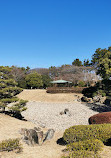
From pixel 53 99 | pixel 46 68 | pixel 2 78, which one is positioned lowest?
pixel 53 99

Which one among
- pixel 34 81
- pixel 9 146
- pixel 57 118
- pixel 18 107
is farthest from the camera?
pixel 34 81

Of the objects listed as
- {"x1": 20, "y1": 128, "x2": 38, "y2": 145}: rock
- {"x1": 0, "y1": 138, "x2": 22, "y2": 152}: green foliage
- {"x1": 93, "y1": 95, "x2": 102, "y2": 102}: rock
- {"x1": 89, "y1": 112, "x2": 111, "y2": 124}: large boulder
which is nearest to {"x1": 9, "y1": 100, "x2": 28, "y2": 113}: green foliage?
{"x1": 20, "y1": 128, "x2": 38, "y2": 145}: rock

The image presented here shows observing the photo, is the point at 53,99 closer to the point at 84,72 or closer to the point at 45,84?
the point at 45,84

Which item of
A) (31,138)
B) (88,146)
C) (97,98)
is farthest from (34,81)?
(88,146)

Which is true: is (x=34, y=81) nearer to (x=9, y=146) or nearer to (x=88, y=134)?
(x=9, y=146)

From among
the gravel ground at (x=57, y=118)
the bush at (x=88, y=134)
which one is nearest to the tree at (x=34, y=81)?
the gravel ground at (x=57, y=118)

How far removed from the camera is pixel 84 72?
41.2 meters

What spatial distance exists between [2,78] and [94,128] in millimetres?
9372

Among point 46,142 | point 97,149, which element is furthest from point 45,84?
point 97,149

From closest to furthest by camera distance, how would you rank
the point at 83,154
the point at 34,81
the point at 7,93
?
1. the point at 83,154
2. the point at 7,93
3. the point at 34,81

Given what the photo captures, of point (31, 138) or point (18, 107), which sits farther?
point (18, 107)

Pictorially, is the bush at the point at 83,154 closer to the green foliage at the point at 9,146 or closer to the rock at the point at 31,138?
the green foliage at the point at 9,146

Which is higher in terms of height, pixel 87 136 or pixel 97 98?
pixel 87 136

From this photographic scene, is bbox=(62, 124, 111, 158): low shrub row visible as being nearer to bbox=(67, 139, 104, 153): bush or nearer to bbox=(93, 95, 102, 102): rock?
bbox=(67, 139, 104, 153): bush
